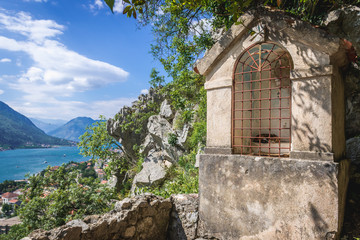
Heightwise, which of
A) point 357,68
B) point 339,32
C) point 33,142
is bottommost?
point 33,142

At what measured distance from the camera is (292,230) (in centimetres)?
293

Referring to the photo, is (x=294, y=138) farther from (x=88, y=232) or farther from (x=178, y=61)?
(x=178, y=61)

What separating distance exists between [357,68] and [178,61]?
5878 millimetres

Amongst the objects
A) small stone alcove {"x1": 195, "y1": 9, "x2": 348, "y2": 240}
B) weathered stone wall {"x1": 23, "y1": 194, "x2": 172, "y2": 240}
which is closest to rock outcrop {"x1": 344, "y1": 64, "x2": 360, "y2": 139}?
small stone alcove {"x1": 195, "y1": 9, "x2": 348, "y2": 240}

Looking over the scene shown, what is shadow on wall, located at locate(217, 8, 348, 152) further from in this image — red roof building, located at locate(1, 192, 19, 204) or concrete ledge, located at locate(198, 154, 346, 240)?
red roof building, located at locate(1, 192, 19, 204)

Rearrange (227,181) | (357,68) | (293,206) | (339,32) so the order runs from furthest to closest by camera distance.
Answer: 1. (339,32)
2. (357,68)
3. (227,181)
4. (293,206)

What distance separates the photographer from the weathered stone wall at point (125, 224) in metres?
2.76

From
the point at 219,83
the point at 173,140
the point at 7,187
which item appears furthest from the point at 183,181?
the point at 7,187

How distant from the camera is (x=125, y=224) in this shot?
134 inches

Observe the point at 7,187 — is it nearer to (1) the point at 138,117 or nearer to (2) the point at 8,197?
(2) the point at 8,197

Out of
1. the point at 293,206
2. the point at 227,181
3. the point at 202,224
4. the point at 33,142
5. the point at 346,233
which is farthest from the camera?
the point at 33,142

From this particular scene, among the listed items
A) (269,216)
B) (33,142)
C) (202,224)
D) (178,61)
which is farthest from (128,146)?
(33,142)

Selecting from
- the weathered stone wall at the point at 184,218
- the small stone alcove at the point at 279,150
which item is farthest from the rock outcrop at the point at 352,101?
the weathered stone wall at the point at 184,218

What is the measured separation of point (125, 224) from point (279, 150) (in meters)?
2.83
